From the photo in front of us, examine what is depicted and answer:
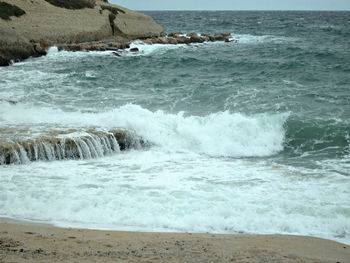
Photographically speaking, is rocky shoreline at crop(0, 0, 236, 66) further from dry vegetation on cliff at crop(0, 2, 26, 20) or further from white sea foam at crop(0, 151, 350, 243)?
white sea foam at crop(0, 151, 350, 243)

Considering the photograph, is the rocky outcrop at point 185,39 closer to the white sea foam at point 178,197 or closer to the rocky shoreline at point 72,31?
the rocky shoreline at point 72,31

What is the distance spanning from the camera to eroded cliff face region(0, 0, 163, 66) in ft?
84.5

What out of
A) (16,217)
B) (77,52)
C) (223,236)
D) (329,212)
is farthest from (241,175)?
(77,52)

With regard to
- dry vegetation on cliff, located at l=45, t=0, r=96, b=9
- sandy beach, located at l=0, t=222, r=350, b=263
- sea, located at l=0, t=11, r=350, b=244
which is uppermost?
dry vegetation on cliff, located at l=45, t=0, r=96, b=9

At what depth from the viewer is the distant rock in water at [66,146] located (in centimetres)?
965

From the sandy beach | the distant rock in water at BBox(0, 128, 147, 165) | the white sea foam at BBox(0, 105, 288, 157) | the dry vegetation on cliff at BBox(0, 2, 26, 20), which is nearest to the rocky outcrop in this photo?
the dry vegetation on cliff at BBox(0, 2, 26, 20)

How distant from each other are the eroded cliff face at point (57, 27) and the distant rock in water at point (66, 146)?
1548 cm

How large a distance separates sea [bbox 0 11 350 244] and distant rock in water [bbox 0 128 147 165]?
110 millimetres

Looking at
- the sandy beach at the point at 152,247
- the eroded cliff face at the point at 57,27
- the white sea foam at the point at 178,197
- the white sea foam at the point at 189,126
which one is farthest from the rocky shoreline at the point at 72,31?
the sandy beach at the point at 152,247

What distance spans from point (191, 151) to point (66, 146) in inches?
135

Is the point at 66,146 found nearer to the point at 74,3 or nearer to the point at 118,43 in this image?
the point at 118,43

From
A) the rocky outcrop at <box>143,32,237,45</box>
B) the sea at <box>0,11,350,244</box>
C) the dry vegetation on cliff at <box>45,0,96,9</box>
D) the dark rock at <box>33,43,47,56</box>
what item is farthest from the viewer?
the rocky outcrop at <box>143,32,237,45</box>

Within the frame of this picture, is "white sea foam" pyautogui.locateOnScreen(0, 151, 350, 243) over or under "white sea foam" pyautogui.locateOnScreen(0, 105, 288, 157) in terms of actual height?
under

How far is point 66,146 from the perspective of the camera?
1023 centimetres
